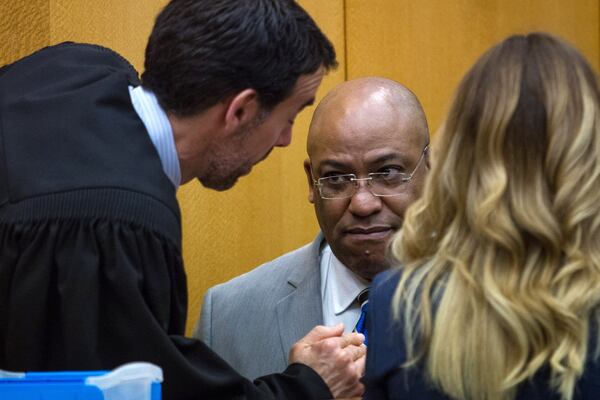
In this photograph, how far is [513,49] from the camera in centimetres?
177

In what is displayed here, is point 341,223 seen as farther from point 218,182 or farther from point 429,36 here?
point 429,36

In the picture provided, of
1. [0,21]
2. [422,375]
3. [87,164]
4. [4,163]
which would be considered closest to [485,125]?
[422,375]

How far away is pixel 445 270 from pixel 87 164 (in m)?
0.64

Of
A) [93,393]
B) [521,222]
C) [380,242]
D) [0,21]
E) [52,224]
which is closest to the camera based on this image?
[93,393]

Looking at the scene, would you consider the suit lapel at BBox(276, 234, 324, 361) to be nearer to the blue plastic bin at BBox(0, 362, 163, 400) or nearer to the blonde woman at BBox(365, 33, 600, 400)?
the blonde woman at BBox(365, 33, 600, 400)

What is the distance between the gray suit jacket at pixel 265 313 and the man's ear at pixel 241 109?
0.70 m

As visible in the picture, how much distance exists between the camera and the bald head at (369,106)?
2744 mm

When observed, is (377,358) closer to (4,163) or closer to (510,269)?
(510,269)

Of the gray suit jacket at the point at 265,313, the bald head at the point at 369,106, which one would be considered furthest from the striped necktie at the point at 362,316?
the bald head at the point at 369,106

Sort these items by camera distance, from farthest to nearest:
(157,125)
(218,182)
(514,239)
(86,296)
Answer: (218,182)
(157,125)
(86,296)
(514,239)

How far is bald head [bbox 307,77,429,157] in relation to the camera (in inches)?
108

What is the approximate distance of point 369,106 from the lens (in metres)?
2.76

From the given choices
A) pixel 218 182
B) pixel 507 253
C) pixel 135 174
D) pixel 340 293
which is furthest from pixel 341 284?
pixel 507 253

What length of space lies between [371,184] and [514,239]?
102 cm
